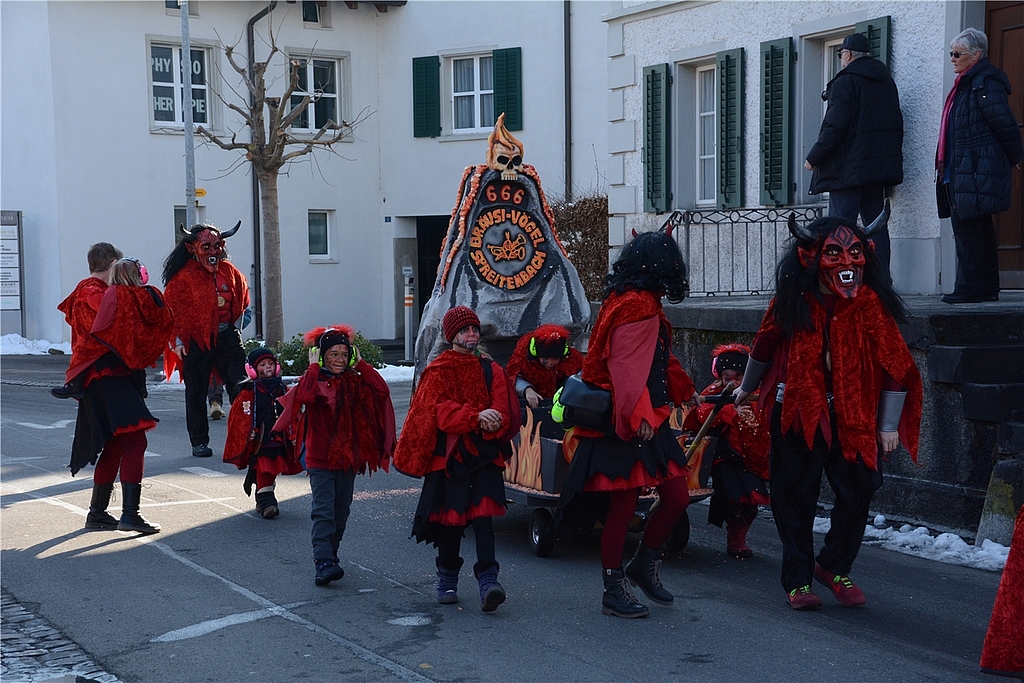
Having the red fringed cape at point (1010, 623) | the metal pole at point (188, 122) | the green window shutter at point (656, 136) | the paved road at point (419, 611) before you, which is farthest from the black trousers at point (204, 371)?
the metal pole at point (188, 122)

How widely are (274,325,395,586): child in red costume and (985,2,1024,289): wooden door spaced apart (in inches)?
247

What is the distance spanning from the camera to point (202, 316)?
10828 mm

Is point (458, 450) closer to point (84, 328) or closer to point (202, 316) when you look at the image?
point (84, 328)

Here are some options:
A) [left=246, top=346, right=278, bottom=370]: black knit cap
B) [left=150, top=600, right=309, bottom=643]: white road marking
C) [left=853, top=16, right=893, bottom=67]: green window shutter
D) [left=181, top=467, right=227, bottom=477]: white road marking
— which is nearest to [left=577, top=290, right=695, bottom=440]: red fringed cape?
[left=150, top=600, right=309, bottom=643]: white road marking

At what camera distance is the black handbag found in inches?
218

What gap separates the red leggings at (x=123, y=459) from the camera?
7832 mm

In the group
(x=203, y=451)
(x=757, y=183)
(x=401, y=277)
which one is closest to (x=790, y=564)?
(x=203, y=451)

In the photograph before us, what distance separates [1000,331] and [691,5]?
21.0 feet

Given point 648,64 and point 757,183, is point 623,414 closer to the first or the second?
point 757,183

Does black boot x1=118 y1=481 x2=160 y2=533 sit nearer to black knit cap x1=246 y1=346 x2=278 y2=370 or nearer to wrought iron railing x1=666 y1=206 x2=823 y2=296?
black knit cap x1=246 y1=346 x2=278 y2=370

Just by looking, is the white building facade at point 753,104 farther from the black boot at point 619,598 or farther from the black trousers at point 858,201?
the black boot at point 619,598

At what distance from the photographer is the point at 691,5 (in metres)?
13.0

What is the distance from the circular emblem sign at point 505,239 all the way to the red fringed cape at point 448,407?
2.26 meters

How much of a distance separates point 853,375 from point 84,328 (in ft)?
16.3
